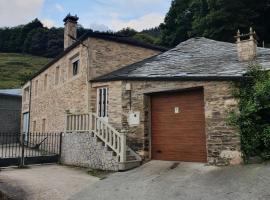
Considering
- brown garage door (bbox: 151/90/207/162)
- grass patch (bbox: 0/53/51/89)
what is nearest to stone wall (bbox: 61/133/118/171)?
brown garage door (bbox: 151/90/207/162)

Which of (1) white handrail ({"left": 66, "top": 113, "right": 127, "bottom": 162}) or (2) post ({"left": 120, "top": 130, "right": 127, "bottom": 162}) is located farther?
(1) white handrail ({"left": 66, "top": 113, "right": 127, "bottom": 162})

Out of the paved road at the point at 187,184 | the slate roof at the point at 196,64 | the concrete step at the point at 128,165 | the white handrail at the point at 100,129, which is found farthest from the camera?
the white handrail at the point at 100,129

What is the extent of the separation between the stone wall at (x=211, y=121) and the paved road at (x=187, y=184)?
0.55m

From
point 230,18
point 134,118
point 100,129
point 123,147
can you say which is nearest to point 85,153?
point 100,129

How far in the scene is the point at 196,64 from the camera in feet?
38.3

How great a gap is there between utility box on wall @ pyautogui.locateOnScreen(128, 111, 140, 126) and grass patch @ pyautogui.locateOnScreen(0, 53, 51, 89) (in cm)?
4604

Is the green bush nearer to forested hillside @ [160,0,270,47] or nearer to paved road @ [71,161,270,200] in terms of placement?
paved road @ [71,161,270,200]

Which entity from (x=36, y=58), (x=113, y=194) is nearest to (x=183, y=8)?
(x=113, y=194)

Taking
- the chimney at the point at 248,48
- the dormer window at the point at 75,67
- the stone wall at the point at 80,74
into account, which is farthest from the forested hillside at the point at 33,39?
the chimney at the point at 248,48

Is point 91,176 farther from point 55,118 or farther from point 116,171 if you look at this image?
point 55,118

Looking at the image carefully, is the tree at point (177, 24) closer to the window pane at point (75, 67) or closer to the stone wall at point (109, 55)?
the stone wall at point (109, 55)

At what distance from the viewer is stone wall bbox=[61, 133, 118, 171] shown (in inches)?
425

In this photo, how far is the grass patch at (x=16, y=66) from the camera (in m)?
56.7

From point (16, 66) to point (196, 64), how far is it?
61.0m
